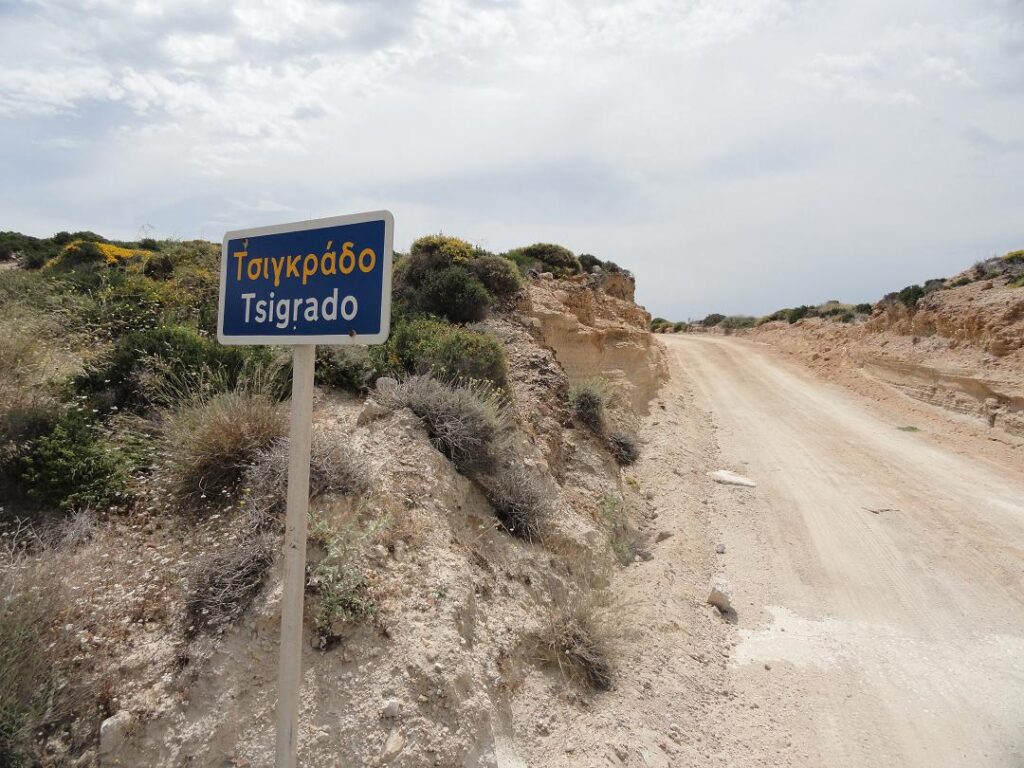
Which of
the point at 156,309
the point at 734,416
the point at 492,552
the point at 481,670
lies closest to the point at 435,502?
the point at 492,552

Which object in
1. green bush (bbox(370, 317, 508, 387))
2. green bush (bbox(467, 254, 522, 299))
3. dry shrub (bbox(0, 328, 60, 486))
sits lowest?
dry shrub (bbox(0, 328, 60, 486))

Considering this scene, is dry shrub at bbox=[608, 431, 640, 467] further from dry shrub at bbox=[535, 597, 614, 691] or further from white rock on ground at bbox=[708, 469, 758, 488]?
dry shrub at bbox=[535, 597, 614, 691]

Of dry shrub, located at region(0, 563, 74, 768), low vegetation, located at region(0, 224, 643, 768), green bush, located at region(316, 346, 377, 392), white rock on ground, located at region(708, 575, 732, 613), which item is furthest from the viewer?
green bush, located at region(316, 346, 377, 392)

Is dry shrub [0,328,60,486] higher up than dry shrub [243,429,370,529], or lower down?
higher up

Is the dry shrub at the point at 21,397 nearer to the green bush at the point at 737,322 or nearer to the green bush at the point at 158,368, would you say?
the green bush at the point at 158,368

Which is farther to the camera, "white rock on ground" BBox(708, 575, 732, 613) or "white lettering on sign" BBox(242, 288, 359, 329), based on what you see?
"white rock on ground" BBox(708, 575, 732, 613)

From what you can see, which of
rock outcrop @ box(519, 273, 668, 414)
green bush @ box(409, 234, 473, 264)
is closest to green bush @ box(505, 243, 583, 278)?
rock outcrop @ box(519, 273, 668, 414)

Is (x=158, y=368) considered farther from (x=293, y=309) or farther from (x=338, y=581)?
(x=293, y=309)

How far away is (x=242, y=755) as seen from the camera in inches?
111

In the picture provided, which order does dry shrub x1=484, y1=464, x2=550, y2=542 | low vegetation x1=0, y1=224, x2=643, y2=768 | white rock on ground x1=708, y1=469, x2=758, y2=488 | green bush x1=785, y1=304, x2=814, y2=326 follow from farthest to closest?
1. green bush x1=785, y1=304, x2=814, y2=326
2. white rock on ground x1=708, y1=469, x2=758, y2=488
3. dry shrub x1=484, y1=464, x2=550, y2=542
4. low vegetation x1=0, y1=224, x2=643, y2=768

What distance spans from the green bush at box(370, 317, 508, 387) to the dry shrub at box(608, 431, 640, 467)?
299 cm

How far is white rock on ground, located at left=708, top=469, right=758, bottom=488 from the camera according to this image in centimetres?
983

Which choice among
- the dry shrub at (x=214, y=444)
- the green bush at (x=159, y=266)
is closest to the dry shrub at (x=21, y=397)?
the dry shrub at (x=214, y=444)

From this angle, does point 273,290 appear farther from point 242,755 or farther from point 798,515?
point 798,515
